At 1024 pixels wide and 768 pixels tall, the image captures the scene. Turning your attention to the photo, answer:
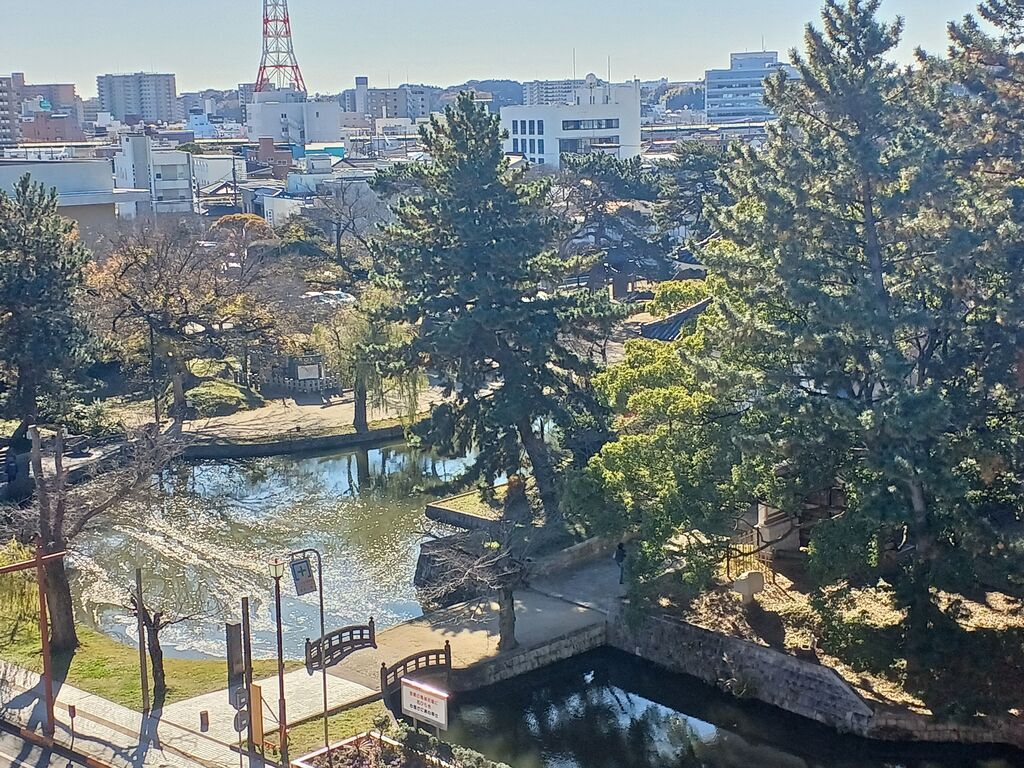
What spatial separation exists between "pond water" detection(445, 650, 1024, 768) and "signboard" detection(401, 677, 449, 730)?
7.30 ft

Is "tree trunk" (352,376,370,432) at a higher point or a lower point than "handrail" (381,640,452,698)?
higher

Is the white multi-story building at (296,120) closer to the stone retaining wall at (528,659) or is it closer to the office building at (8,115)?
the office building at (8,115)

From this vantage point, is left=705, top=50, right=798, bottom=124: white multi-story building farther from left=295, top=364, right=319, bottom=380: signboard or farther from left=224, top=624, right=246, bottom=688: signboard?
left=224, top=624, right=246, bottom=688: signboard

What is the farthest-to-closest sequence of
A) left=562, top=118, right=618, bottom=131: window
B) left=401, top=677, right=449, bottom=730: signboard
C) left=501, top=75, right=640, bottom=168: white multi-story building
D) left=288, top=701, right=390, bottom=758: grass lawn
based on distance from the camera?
left=562, top=118, right=618, bottom=131: window < left=501, top=75, right=640, bottom=168: white multi-story building < left=288, top=701, right=390, bottom=758: grass lawn < left=401, top=677, right=449, bottom=730: signboard

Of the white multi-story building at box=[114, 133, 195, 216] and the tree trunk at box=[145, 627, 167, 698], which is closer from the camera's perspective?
the tree trunk at box=[145, 627, 167, 698]

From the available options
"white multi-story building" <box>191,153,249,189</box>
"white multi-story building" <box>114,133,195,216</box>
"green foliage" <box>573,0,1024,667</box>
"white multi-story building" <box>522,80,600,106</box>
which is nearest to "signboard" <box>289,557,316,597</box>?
"green foliage" <box>573,0,1024,667</box>

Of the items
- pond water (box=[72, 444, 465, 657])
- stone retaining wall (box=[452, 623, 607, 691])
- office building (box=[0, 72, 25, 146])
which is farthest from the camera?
office building (box=[0, 72, 25, 146])

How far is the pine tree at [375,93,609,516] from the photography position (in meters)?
24.1

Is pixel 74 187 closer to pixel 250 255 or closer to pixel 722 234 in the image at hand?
pixel 250 255

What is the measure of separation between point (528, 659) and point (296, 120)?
325ft

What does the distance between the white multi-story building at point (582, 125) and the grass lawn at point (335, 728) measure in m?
62.3

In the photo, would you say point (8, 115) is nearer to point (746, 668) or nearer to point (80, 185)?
point (80, 185)

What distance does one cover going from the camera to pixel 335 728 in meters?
16.6

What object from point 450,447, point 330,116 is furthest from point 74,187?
point 330,116
